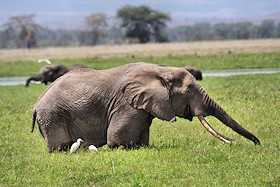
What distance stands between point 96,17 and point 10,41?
176 ft

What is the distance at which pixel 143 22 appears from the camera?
109625 millimetres

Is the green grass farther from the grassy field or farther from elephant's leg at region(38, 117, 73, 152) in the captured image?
elephant's leg at region(38, 117, 73, 152)

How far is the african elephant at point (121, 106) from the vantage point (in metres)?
13.0

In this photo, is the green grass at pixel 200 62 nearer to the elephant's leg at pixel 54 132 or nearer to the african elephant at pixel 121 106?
the african elephant at pixel 121 106

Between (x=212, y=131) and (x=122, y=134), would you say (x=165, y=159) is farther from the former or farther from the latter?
(x=212, y=131)

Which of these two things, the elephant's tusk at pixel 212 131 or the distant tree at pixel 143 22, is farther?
the distant tree at pixel 143 22

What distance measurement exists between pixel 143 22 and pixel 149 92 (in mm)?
97228

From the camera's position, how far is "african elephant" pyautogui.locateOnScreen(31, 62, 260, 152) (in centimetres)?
1296

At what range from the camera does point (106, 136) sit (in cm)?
1341

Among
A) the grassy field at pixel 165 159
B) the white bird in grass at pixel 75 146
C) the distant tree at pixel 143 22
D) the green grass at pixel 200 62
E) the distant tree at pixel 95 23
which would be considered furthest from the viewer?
the distant tree at pixel 95 23

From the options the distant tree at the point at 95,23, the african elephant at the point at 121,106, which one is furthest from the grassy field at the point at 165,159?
the distant tree at the point at 95,23

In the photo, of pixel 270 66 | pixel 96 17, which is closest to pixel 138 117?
pixel 270 66

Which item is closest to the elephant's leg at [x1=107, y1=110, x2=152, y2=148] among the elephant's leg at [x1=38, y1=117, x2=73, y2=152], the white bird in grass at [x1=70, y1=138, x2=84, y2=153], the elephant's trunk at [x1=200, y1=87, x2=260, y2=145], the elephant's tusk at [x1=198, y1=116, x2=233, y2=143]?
the white bird in grass at [x1=70, y1=138, x2=84, y2=153]

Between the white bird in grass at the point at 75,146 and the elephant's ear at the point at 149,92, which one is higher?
the elephant's ear at the point at 149,92
